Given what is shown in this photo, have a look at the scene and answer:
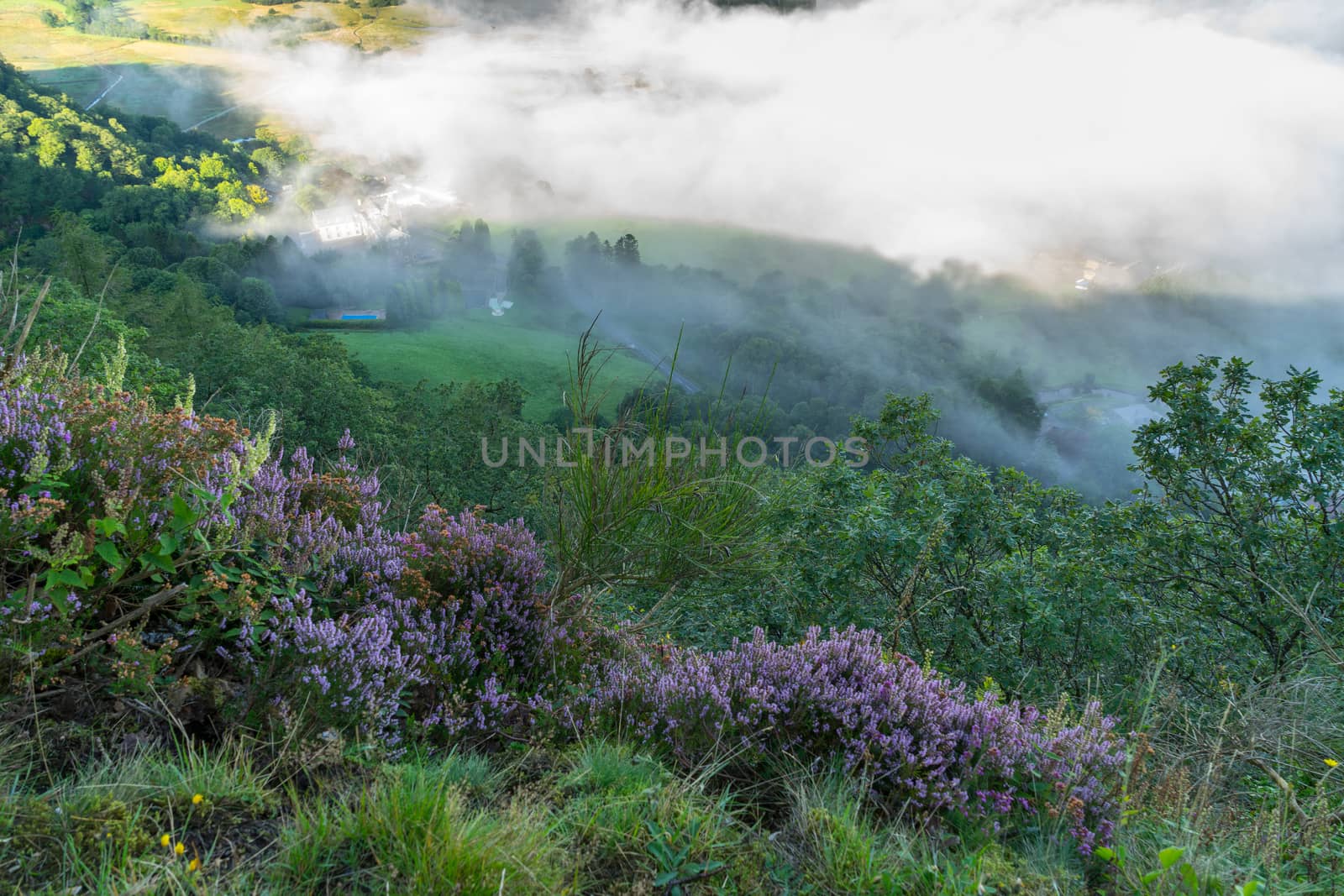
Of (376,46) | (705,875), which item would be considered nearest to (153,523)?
(705,875)

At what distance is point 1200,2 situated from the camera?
9081 centimetres

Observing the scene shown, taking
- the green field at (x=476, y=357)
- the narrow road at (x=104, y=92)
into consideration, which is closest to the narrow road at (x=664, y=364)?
Result: the green field at (x=476, y=357)

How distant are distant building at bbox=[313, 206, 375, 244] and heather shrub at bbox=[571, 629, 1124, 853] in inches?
2861

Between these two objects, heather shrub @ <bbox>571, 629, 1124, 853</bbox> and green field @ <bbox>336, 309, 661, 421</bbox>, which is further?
green field @ <bbox>336, 309, 661, 421</bbox>

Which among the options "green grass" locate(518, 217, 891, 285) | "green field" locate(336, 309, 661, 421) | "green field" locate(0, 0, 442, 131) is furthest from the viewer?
"green grass" locate(518, 217, 891, 285)

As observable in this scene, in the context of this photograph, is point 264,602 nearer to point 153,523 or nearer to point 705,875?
point 153,523

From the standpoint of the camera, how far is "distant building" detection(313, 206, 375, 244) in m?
66.9

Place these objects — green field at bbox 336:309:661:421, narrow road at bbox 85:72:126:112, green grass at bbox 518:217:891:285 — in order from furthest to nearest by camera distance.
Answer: green grass at bbox 518:217:891:285 < narrow road at bbox 85:72:126:112 < green field at bbox 336:309:661:421

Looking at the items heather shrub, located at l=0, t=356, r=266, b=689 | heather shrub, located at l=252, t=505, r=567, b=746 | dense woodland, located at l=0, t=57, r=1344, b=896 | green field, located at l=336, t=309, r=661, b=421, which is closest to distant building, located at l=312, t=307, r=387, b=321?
green field, located at l=336, t=309, r=661, b=421

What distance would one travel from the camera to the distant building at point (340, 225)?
6688 cm

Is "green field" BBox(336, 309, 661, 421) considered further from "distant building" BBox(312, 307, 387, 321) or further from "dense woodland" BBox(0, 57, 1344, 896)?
"dense woodland" BBox(0, 57, 1344, 896)

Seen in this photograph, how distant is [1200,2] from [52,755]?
123 m

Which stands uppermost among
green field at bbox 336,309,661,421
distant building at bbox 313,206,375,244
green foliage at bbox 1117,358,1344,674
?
green foliage at bbox 1117,358,1344,674

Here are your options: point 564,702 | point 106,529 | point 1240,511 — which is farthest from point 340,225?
point 564,702
